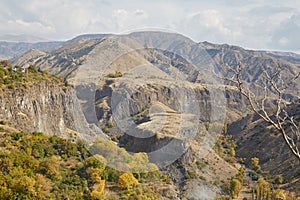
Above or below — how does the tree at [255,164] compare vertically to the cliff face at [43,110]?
below

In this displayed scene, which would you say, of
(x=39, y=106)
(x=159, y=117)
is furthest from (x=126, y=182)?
(x=159, y=117)

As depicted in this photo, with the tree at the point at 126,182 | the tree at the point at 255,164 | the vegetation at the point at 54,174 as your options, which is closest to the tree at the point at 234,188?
the vegetation at the point at 54,174

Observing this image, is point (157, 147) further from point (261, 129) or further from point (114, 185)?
point (261, 129)

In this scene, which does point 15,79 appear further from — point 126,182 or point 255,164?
point 255,164

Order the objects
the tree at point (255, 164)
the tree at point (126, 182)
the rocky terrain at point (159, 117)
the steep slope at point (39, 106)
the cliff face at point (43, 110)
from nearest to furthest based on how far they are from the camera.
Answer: the tree at point (126, 182) < the cliff face at point (43, 110) < the steep slope at point (39, 106) < the rocky terrain at point (159, 117) < the tree at point (255, 164)

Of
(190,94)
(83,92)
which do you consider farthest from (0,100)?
(190,94)

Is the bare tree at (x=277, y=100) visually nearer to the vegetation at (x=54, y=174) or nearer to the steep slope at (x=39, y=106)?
the vegetation at (x=54, y=174)

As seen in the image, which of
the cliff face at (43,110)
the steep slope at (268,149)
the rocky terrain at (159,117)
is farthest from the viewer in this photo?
the steep slope at (268,149)

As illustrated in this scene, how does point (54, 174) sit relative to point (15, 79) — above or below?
below
